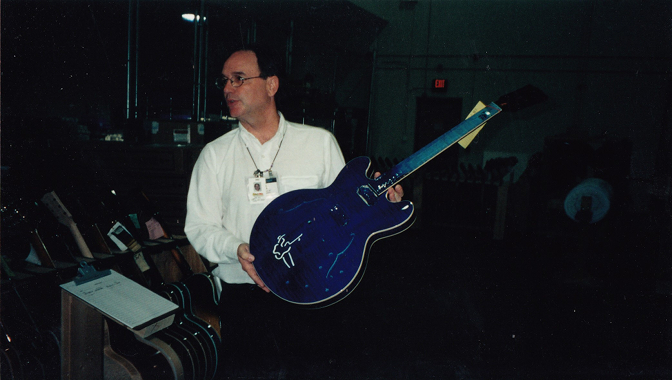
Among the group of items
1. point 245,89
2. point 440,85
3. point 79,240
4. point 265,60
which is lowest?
point 79,240

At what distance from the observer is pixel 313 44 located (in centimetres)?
711

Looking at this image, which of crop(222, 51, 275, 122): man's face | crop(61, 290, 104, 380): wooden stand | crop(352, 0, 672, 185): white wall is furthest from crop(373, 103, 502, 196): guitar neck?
crop(352, 0, 672, 185): white wall

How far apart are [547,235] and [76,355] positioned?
17.1 feet

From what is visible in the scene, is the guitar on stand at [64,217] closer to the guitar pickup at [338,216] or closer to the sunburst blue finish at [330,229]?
the sunburst blue finish at [330,229]

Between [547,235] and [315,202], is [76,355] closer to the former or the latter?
[315,202]

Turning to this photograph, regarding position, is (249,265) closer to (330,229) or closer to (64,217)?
(330,229)

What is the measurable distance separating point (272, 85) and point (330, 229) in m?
0.66

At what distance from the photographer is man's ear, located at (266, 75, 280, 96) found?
1.59 metres

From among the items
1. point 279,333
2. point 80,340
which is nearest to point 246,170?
point 279,333

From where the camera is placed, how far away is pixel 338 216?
52.8 inches

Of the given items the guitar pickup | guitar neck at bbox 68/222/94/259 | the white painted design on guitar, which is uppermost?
the guitar pickup

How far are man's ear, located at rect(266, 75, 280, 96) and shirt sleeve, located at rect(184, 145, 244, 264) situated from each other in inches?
13.0

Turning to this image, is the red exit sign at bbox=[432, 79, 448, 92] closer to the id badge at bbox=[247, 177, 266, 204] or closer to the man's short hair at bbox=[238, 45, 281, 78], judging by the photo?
the man's short hair at bbox=[238, 45, 281, 78]

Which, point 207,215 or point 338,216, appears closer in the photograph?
point 338,216
